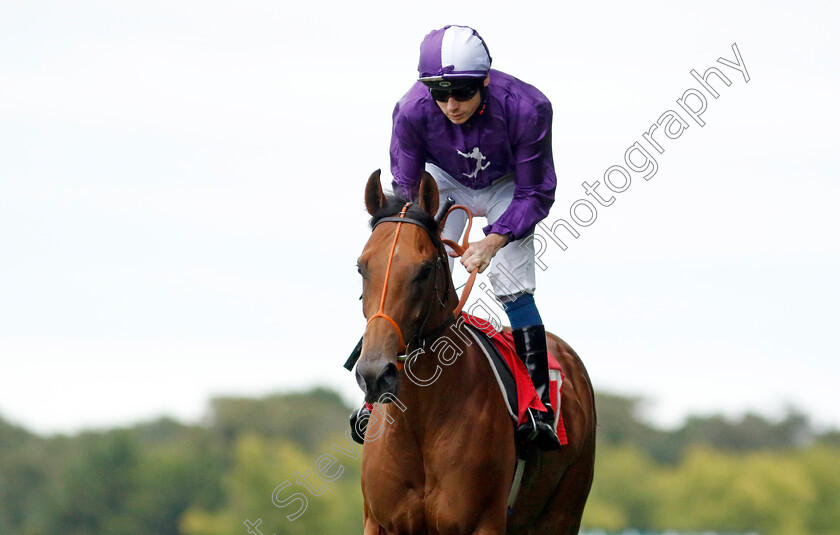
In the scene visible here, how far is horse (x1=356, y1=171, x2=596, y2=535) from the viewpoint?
6.09 metres

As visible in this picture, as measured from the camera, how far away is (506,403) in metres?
6.89

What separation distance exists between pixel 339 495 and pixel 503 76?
2221 inches

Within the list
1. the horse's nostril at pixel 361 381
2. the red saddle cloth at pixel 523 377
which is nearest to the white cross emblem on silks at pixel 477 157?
the red saddle cloth at pixel 523 377

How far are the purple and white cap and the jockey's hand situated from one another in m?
0.98

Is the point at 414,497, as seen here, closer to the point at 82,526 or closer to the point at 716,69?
the point at 716,69

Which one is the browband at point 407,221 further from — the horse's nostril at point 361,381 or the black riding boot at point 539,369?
the black riding boot at point 539,369

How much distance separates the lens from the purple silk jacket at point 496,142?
23.3ft

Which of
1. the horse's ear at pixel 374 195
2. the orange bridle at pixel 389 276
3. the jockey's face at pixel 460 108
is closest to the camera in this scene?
the orange bridle at pixel 389 276

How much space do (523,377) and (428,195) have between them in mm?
1428

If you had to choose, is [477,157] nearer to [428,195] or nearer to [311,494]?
[428,195]

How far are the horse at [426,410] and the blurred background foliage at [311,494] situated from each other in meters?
45.4

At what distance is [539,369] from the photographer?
7332 millimetres

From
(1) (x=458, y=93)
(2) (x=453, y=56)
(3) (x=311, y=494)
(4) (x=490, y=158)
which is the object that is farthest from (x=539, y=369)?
(3) (x=311, y=494)

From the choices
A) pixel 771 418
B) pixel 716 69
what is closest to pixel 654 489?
pixel 771 418
